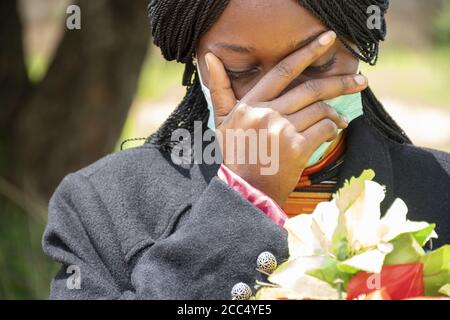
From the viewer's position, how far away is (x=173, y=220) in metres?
2.46

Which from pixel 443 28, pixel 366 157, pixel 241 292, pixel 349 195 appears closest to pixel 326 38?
pixel 366 157

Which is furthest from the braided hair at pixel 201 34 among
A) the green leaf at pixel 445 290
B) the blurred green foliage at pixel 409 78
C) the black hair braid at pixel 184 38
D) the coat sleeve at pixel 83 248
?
the blurred green foliage at pixel 409 78

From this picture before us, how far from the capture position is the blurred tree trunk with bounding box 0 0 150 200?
504cm

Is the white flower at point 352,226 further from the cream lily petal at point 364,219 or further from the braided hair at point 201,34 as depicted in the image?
the braided hair at point 201,34

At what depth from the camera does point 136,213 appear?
2.50m

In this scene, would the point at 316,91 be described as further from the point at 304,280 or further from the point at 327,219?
the point at 304,280

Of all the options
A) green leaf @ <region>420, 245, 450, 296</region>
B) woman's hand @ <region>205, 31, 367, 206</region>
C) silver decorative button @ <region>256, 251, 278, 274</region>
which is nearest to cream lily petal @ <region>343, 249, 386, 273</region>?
green leaf @ <region>420, 245, 450, 296</region>

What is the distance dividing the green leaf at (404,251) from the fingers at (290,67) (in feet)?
2.12

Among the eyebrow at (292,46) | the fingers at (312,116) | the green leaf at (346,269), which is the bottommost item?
the green leaf at (346,269)

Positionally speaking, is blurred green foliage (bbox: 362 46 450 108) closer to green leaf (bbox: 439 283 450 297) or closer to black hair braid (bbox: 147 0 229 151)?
black hair braid (bbox: 147 0 229 151)

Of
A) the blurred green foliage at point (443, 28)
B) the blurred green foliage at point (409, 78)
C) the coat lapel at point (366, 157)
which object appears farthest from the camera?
the blurred green foliage at point (409, 78)

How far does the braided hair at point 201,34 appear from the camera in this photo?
236cm
